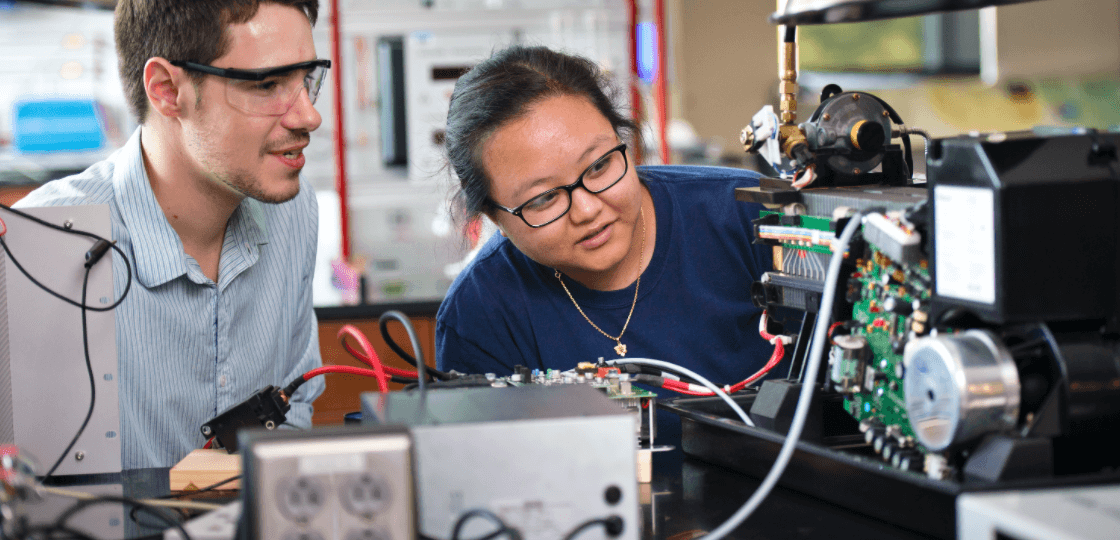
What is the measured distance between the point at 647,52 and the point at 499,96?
2235 millimetres

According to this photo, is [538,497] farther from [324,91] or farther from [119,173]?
[324,91]

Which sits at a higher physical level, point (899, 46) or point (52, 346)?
point (899, 46)

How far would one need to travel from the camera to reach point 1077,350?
2.47 feet

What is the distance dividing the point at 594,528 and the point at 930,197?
0.42m

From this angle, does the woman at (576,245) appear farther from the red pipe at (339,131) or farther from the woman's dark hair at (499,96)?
the red pipe at (339,131)

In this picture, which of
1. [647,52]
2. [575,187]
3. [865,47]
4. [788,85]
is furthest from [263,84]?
[865,47]

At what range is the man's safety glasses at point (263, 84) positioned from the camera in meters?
1.36

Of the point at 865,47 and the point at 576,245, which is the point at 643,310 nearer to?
the point at 576,245

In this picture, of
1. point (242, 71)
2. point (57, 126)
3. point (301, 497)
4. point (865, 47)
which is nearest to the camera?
point (301, 497)

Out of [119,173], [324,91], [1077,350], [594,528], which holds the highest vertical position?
[324,91]

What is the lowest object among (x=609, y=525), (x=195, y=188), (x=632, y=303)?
(x=609, y=525)

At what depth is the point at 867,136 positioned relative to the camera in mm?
1021

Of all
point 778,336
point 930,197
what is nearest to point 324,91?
point 778,336

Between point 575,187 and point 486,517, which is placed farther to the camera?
point 575,187
